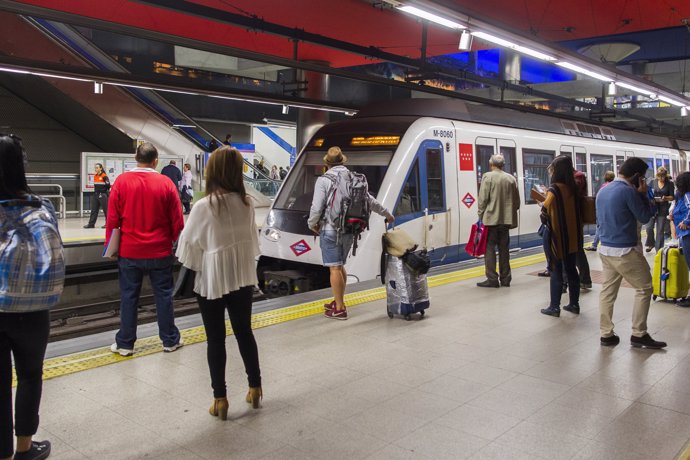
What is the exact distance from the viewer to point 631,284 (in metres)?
5.19

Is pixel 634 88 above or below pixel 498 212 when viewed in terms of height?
above

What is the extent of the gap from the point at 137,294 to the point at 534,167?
8492 millimetres

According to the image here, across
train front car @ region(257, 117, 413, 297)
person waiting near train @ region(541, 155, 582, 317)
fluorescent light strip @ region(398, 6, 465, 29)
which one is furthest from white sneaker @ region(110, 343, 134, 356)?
fluorescent light strip @ region(398, 6, 465, 29)

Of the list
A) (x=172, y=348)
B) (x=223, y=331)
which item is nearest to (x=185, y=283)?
(x=223, y=331)

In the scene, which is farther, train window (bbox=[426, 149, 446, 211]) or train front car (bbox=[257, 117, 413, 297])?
train window (bbox=[426, 149, 446, 211])

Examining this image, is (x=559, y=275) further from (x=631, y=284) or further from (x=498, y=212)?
(x=498, y=212)

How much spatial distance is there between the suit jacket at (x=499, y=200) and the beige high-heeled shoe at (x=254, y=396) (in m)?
4.63

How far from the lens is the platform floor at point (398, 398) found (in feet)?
11.2

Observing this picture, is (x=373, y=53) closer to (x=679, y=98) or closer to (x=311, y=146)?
(x=311, y=146)

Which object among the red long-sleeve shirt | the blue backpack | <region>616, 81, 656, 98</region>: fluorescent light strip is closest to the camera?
the blue backpack

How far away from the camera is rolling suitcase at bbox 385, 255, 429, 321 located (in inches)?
239

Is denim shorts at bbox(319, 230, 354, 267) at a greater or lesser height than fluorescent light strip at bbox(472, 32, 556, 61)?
lesser

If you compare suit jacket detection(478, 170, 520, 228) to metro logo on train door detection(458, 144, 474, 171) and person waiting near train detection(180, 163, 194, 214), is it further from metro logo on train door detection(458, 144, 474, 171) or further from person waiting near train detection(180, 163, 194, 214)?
person waiting near train detection(180, 163, 194, 214)

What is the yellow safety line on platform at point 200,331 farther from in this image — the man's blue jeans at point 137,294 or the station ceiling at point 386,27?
the station ceiling at point 386,27
